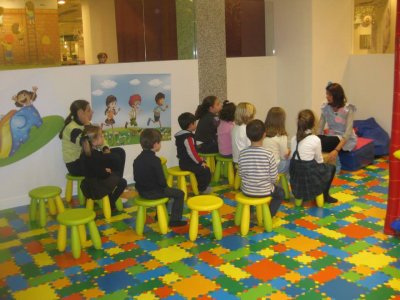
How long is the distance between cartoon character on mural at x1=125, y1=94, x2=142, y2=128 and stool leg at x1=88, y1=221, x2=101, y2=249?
6.98 ft

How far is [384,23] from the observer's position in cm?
838

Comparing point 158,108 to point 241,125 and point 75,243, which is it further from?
point 75,243

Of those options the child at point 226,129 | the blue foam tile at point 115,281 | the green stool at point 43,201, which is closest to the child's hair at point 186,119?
the child at point 226,129

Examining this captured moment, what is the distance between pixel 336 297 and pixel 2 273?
8.88 feet

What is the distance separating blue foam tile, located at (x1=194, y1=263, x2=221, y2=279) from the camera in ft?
12.1

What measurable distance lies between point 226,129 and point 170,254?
87.1 inches

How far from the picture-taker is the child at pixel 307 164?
16.1ft

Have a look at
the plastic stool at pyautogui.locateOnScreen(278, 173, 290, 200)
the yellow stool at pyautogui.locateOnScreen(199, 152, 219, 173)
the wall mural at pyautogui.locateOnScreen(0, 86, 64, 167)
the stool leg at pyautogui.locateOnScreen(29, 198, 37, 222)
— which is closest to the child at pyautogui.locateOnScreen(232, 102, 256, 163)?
the plastic stool at pyautogui.locateOnScreen(278, 173, 290, 200)

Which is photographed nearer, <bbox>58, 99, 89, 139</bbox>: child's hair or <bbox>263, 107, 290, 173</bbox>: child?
<bbox>263, 107, 290, 173</bbox>: child

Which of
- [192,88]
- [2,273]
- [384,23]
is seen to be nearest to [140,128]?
[192,88]

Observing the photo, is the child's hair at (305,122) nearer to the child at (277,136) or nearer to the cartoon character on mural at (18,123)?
the child at (277,136)

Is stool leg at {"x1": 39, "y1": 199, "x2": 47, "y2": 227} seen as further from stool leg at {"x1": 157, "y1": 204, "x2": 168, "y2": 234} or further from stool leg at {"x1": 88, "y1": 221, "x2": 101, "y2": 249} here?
stool leg at {"x1": 157, "y1": 204, "x2": 168, "y2": 234}

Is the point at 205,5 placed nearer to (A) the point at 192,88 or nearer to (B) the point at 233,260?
(A) the point at 192,88

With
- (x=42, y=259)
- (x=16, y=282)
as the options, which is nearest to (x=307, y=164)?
(x=42, y=259)
